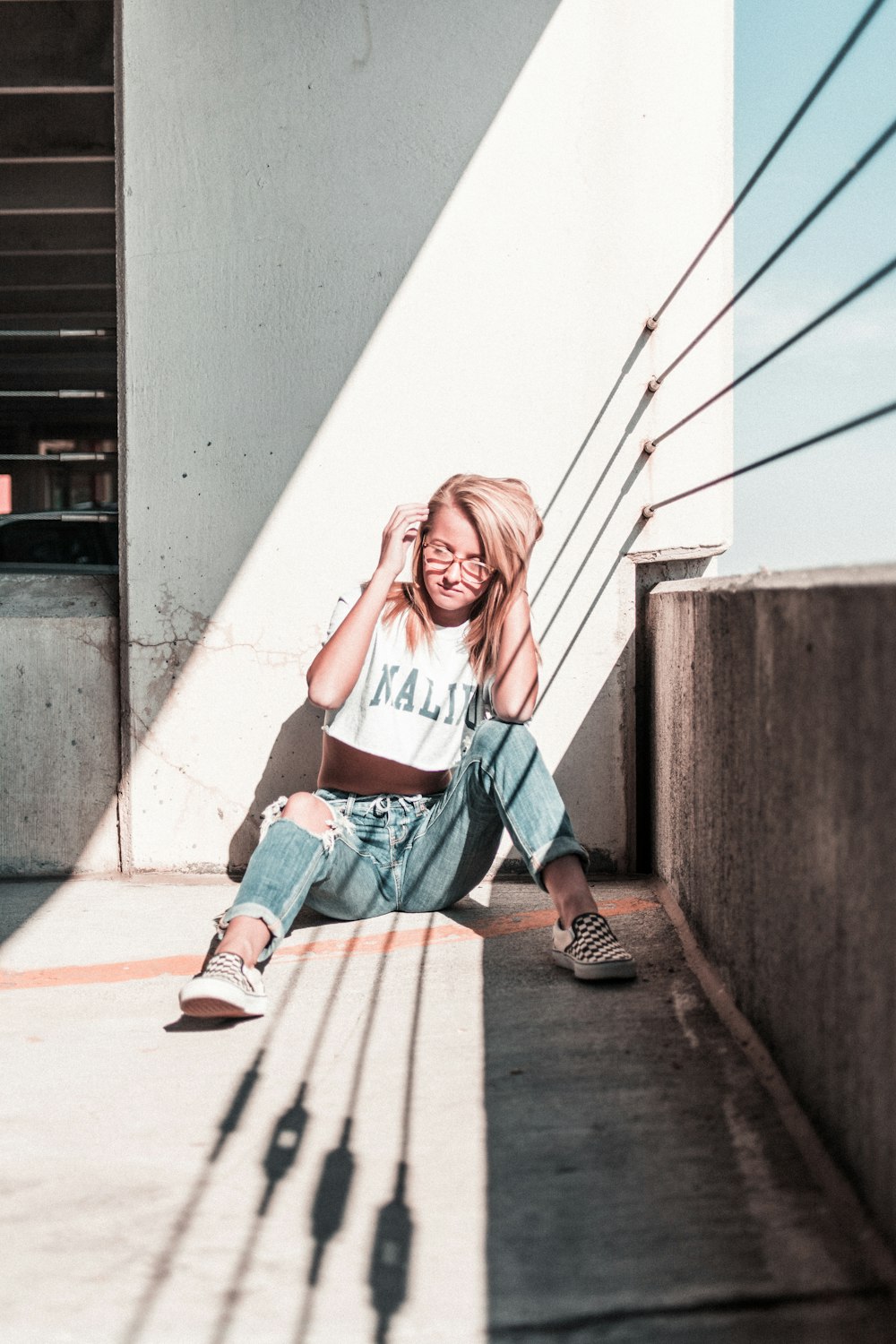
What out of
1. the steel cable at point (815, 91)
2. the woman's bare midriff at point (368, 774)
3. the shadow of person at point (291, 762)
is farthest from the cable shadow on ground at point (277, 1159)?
the steel cable at point (815, 91)

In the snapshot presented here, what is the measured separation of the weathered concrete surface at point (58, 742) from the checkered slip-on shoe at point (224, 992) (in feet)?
4.40

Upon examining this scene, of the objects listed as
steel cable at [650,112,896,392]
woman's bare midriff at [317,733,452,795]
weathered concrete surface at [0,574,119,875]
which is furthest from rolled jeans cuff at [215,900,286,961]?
steel cable at [650,112,896,392]

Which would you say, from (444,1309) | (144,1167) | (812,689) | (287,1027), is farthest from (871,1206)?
(287,1027)

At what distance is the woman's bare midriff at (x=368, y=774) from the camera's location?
9.36 feet

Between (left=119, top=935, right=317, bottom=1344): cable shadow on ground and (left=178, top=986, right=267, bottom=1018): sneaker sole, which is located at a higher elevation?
(left=178, top=986, right=267, bottom=1018): sneaker sole

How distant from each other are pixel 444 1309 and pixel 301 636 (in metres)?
2.25

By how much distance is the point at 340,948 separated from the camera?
273 centimetres

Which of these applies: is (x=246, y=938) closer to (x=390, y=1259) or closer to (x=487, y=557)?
(x=390, y=1259)

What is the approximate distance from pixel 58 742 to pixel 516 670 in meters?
1.52

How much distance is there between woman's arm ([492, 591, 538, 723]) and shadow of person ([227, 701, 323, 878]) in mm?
779

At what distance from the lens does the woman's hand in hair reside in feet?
9.28

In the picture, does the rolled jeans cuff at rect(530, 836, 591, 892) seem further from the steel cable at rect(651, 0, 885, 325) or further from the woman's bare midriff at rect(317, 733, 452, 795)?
the steel cable at rect(651, 0, 885, 325)

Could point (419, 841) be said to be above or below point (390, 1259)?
above

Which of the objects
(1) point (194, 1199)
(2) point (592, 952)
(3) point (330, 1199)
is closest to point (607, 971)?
(2) point (592, 952)
